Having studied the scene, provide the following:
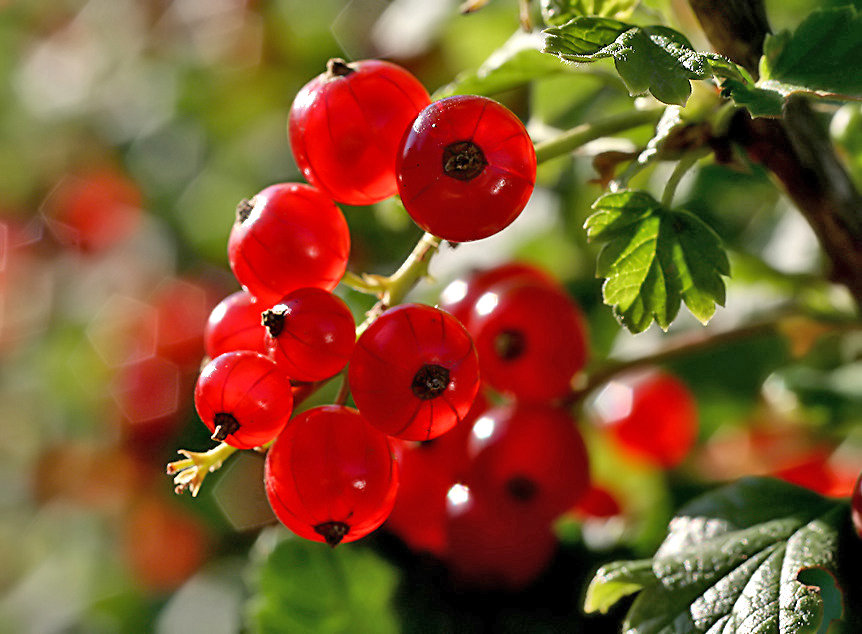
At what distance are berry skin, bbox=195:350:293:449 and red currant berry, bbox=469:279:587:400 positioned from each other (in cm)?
43

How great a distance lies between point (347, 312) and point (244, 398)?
0.44 feet

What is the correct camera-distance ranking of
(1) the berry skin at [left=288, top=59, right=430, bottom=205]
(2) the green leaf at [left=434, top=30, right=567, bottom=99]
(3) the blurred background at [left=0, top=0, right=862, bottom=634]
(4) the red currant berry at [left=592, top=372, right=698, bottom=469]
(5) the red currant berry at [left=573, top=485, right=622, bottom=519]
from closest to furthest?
(1) the berry skin at [left=288, top=59, right=430, bottom=205] → (2) the green leaf at [left=434, top=30, right=567, bottom=99] → (3) the blurred background at [left=0, top=0, right=862, bottom=634] → (5) the red currant berry at [left=573, top=485, right=622, bottom=519] → (4) the red currant berry at [left=592, top=372, right=698, bottom=469]

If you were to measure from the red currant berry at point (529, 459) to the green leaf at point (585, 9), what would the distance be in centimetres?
55

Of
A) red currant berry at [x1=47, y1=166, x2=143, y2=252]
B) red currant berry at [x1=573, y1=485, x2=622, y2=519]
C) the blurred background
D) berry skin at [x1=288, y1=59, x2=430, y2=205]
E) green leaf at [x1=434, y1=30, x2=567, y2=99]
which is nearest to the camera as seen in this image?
berry skin at [x1=288, y1=59, x2=430, y2=205]

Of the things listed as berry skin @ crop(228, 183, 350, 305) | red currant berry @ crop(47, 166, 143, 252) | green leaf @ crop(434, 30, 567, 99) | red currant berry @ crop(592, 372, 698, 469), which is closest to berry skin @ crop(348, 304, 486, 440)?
berry skin @ crop(228, 183, 350, 305)

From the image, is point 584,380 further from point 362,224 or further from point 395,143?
point 362,224

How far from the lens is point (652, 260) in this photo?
0.96 metres

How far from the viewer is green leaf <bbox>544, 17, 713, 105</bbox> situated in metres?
0.81

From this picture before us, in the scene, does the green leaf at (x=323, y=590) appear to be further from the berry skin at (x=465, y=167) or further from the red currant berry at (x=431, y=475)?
the berry skin at (x=465, y=167)

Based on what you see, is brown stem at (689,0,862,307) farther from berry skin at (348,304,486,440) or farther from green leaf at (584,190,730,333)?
berry skin at (348,304,486,440)

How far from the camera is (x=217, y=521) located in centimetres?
229

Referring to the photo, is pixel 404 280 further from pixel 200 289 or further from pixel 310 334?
pixel 200 289

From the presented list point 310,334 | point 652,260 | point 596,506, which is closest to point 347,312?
point 310,334

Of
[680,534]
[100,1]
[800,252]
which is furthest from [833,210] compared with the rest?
[100,1]
